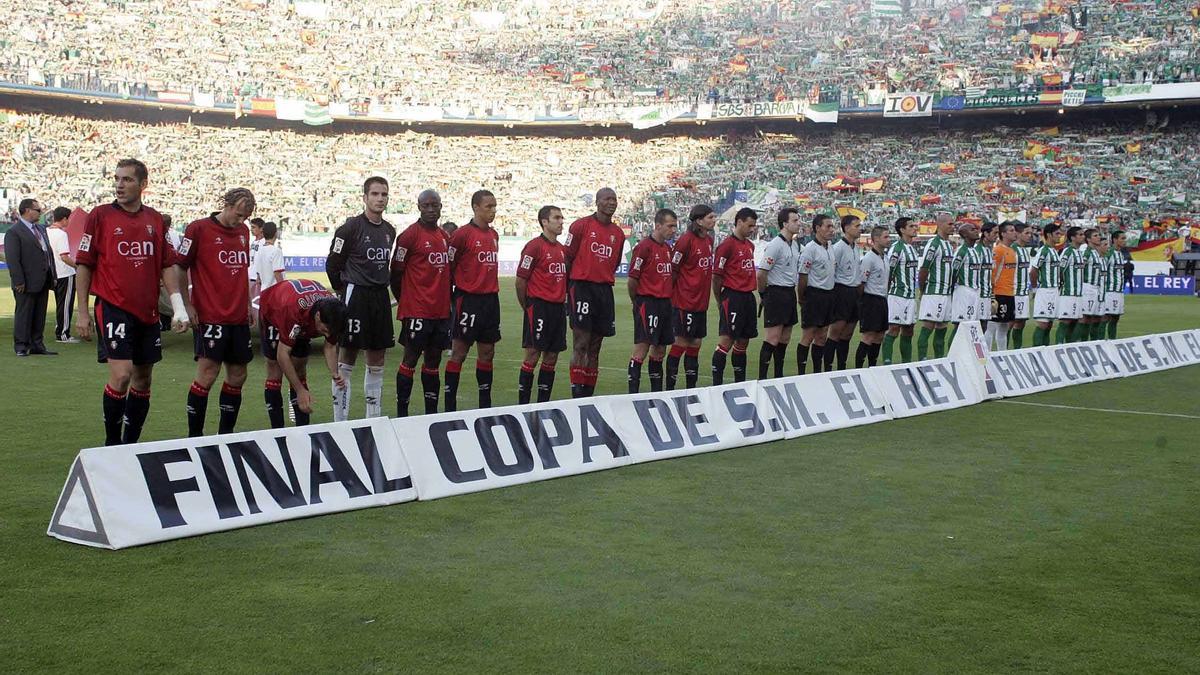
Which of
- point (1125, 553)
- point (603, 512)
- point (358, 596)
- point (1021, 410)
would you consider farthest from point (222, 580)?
point (1021, 410)

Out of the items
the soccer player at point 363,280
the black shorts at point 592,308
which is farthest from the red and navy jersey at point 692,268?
the soccer player at point 363,280

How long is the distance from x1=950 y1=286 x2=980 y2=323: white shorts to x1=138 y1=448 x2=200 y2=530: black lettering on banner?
12337 mm

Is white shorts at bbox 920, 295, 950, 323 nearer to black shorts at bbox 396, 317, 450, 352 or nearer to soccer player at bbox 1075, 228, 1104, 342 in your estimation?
soccer player at bbox 1075, 228, 1104, 342

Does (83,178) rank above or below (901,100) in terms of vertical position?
below

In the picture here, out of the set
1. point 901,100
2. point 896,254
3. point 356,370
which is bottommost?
→ point 356,370

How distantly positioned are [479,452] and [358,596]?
241 centimetres

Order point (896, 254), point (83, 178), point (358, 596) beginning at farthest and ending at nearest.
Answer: point (83, 178)
point (896, 254)
point (358, 596)

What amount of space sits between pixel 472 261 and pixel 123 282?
342 cm

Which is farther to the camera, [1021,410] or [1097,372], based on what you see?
[1097,372]

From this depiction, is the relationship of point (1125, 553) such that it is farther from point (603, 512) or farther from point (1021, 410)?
point (1021, 410)

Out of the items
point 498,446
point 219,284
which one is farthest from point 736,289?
point 219,284

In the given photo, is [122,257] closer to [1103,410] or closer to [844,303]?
[844,303]

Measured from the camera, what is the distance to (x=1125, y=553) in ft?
20.5

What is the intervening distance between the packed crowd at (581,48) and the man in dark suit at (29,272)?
38506 millimetres
